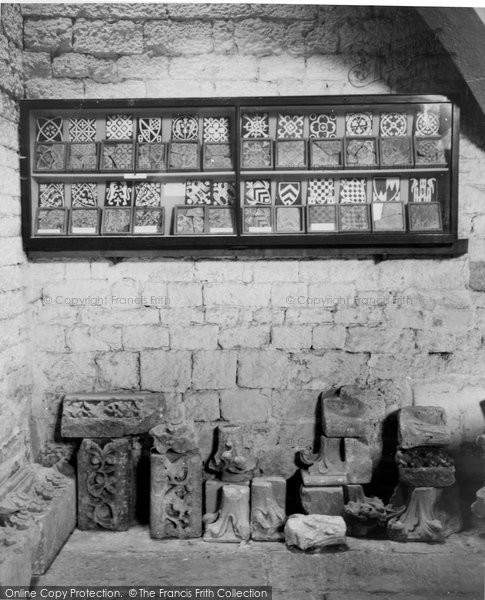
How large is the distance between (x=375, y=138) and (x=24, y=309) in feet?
7.61

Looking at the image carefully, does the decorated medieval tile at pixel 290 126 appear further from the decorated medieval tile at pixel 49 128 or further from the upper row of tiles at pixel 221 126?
the decorated medieval tile at pixel 49 128

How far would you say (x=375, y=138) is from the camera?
12.9 ft

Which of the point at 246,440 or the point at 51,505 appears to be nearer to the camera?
the point at 51,505

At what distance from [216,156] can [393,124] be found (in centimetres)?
106

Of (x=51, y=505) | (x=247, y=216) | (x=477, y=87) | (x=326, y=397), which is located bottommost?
(x=51, y=505)

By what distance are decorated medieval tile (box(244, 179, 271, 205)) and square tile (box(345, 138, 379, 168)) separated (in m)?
0.49

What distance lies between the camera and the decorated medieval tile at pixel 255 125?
3.98m

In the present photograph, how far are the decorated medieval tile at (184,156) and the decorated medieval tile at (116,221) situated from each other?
39cm

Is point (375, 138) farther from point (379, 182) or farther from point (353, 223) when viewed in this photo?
point (353, 223)

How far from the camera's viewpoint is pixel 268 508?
152 inches

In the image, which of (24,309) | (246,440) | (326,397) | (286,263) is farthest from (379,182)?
(24,309)

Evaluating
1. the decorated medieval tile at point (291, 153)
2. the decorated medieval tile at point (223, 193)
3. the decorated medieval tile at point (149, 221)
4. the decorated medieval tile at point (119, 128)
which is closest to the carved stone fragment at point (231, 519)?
the decorated medieval tile at point (149, 221)

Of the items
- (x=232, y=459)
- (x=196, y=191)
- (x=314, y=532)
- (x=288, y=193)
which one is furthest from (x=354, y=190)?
(x=314, y=532)

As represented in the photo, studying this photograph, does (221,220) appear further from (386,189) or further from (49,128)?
(49,128)
